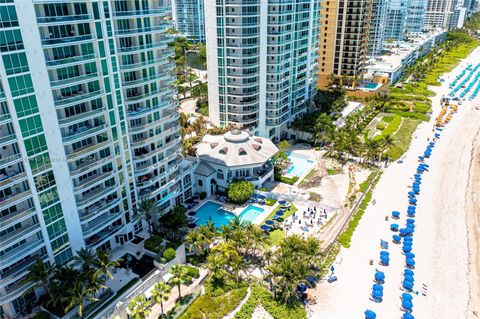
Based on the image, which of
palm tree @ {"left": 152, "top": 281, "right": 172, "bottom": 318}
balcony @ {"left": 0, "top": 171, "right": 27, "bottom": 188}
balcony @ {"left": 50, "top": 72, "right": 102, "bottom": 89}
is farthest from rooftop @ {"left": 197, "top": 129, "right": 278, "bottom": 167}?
balcony @ {"left": 0, "top": 171, "right": 27, "bottom": 188}

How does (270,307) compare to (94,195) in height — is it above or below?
below

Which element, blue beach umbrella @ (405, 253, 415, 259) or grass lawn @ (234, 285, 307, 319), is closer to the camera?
grass lawn @ (234, 285, 307, 319)

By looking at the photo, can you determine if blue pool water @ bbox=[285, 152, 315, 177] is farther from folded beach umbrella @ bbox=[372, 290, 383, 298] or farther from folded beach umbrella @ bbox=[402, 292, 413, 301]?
folded beach umbrella @ bbox=[402, 292, 413, 301]

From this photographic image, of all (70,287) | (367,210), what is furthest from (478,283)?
(70,287)

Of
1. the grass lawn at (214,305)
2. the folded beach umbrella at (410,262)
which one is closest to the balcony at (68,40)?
the grass lawn at (214,305)

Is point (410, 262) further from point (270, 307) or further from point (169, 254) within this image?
point (169, 254)

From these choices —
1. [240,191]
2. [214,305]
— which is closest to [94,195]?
[214,305]
